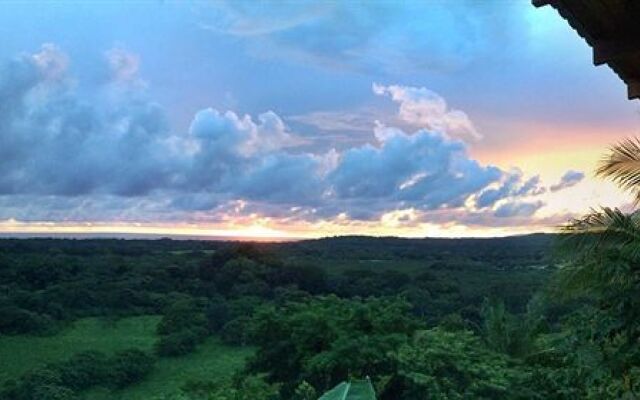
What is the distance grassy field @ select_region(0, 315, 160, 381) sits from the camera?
40.8 meters

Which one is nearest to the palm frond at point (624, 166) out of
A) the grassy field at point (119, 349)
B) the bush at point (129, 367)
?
the grassy field at point (119, 349)

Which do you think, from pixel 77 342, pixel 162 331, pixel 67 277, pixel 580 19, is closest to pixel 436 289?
pixel 162 331

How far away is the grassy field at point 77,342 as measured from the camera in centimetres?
4075

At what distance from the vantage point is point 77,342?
43.5 meters

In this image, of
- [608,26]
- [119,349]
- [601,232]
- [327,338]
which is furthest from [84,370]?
[608,26]

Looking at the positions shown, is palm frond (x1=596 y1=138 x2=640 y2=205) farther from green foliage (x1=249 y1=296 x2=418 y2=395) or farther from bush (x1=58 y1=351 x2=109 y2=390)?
bush (x1=58 y1=351 x2=109 y2=390)

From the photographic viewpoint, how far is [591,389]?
35.4 feet

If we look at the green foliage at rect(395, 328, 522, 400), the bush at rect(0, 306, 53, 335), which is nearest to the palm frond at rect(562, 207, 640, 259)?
the green foliage at rect(395, 328, 522, 400)

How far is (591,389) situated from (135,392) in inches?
1147

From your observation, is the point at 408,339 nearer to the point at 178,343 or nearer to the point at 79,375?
the point at 79,375

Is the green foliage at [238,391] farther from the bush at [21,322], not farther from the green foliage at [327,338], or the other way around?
the bush at [21,322]

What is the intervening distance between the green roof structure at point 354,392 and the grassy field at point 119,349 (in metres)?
32.6

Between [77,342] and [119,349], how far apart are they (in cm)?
386

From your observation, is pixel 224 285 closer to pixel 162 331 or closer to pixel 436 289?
pixel 162 331
